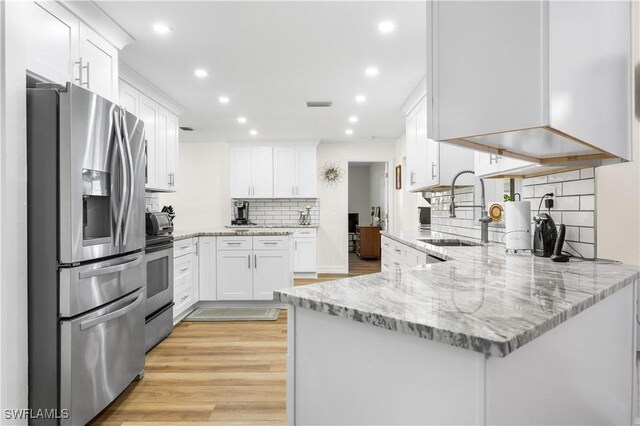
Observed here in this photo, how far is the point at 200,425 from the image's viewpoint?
185 centimetres

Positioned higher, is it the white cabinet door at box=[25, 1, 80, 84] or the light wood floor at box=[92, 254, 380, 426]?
the white cabinet door at box=[25, 1, 80, 84]

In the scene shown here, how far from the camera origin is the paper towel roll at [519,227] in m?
1.90

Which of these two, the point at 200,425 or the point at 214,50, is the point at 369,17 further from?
the point at 200,425

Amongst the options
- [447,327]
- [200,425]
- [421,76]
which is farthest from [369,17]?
[200,425]

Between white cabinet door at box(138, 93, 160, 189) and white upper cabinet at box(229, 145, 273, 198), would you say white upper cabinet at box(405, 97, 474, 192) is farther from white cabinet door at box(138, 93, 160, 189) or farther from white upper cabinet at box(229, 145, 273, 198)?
white upper cabinet at box(229, 145, 273, 198)

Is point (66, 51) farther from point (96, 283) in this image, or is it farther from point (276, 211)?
→ point (276, 211)

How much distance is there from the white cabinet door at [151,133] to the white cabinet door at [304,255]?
285 cm

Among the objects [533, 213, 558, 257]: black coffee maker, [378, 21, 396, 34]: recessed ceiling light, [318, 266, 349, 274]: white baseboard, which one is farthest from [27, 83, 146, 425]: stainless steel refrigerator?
[318, 266, 349, 274]: white baseboard

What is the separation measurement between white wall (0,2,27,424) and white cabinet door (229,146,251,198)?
15.4 feet

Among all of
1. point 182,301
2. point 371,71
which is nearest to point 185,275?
point 182,301

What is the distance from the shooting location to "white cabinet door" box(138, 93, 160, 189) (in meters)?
3.58

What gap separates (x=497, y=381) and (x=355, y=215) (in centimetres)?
921

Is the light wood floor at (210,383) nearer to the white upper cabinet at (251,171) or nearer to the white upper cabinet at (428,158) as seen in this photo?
the white upper cabinet at (428,158)

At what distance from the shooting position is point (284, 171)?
6.35 m
